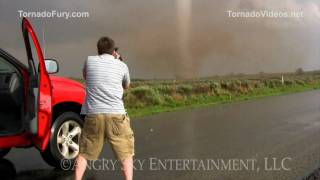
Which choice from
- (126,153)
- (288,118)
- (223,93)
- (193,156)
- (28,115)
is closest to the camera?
(126,153)

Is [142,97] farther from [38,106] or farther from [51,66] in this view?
[38,106]

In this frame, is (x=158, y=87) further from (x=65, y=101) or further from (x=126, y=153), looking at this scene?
(x=126, y=153)

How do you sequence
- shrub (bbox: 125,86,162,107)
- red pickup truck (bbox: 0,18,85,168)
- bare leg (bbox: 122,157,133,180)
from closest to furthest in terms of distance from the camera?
bare leg (bbox: 122,157,133,180) → red pickup truck (bbox: 0,18,85,168) → shrub (bbox: 125,86,162,107)

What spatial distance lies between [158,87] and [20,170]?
47.7 ft

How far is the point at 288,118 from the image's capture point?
14148 millimetres

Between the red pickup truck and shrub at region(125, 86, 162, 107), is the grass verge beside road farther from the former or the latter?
the red pickup truck

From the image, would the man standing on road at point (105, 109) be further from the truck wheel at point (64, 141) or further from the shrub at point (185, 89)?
the shrub at point (185, 89)

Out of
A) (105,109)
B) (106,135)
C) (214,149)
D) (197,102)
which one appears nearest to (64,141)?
(106,135)

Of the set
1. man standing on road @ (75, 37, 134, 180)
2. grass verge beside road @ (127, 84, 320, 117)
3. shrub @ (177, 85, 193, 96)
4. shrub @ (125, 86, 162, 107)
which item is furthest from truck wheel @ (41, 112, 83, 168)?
shrub @ (177, 85, 193, 96)

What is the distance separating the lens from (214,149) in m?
9.58

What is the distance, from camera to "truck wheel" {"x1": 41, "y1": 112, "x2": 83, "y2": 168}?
794cm

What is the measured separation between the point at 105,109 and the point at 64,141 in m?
1.97

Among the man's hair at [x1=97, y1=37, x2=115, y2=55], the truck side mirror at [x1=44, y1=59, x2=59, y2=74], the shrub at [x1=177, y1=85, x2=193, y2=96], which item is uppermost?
the man's hair at [x1=97, y1=37, x2=115, y2=55]

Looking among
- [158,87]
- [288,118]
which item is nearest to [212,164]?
[288,118]
